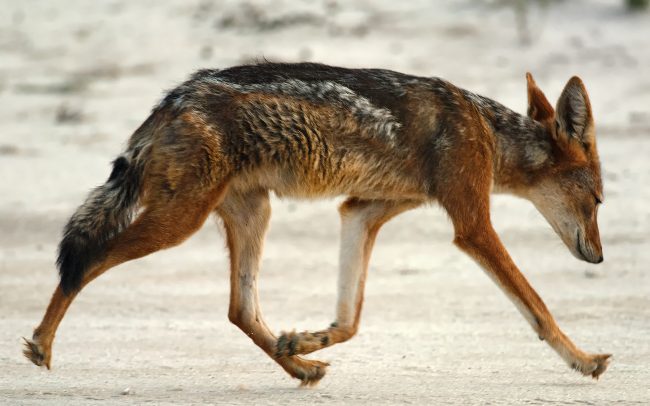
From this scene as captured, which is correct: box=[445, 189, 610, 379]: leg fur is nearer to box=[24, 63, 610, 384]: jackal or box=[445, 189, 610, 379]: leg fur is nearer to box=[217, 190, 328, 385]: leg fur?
box=[24, 63, 610, 384]: jackal

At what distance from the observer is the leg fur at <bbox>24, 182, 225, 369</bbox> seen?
5.83 metres

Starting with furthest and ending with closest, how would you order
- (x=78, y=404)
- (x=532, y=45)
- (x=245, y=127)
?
(x=532, y=45)
(x=245, y=127)
(x=78, y=404)

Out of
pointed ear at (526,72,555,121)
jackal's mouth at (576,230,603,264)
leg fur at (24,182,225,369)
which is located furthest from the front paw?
leg fur at (24,182,225,369)

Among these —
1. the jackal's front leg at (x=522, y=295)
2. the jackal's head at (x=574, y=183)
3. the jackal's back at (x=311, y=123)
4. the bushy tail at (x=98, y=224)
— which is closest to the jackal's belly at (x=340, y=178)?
the jackal's back at (x=311, y=123)

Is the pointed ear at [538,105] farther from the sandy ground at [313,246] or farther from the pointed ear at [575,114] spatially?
the sandy ground at [313,246]

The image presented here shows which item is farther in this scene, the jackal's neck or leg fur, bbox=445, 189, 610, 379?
the jackal's neck

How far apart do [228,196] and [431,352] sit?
56.8 inches

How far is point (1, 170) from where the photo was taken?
11430mm

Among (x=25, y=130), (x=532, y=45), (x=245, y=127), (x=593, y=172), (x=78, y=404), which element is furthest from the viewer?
(x=532, y=45)

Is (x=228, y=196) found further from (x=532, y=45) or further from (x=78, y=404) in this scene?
(x=532, y=45)

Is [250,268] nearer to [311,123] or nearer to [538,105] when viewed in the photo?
[311,123]

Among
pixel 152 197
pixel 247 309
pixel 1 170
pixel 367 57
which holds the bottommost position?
pixel 247 309

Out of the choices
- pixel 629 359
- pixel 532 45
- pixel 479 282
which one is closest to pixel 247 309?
pixel 629 359

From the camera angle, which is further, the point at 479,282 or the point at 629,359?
the point at 479,282
